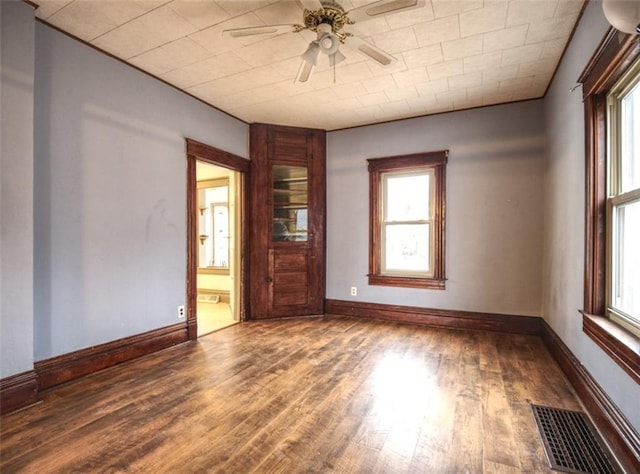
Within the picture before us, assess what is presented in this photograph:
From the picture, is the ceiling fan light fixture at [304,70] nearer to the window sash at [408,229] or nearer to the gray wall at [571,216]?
the gray wall at [571,216]

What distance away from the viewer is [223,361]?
295 cm

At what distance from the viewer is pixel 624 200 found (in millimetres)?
1833

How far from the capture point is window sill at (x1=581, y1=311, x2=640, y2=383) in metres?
1.52

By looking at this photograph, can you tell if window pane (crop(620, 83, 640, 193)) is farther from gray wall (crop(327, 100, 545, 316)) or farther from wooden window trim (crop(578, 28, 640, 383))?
gray wall (crop(327, 100, 545, 316))

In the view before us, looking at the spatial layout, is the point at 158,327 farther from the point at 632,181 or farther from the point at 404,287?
the point at 632,181

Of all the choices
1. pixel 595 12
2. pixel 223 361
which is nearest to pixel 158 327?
pixel 223 361

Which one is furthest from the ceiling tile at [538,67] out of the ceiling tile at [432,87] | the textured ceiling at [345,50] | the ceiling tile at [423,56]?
the ceiling tile at [423,56]

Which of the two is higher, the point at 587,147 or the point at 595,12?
the point at 595,12

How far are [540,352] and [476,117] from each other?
2.73 m

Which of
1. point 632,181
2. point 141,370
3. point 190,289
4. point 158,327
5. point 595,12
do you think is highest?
point 595,12

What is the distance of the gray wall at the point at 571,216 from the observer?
6.17 ft

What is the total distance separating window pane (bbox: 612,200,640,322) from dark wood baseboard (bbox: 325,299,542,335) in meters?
1.97

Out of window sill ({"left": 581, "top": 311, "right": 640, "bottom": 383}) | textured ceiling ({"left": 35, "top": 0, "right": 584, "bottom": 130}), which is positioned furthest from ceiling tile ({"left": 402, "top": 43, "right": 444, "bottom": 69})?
window sill ({"left": 581, "top": 311, "right": 640, "bottom": 383})

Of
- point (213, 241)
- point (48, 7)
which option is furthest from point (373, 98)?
point (213, 241)
